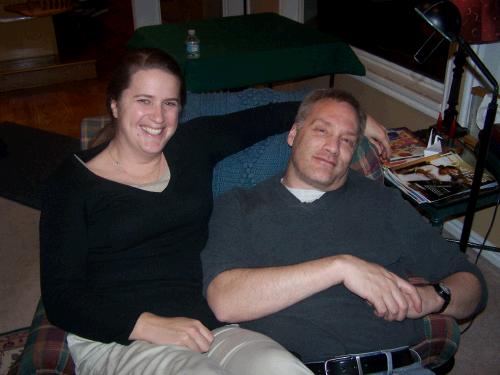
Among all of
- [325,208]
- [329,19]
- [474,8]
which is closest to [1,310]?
[325,208]

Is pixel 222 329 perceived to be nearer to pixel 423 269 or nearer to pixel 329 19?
pixel 423 269

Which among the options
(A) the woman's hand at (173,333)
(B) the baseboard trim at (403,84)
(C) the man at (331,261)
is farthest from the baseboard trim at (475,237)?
(A) the woman's hand at (173,333)

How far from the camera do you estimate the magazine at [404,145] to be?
6.30 feet

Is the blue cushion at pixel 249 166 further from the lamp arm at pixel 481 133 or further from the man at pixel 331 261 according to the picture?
the lamp arm at pixel 481 133

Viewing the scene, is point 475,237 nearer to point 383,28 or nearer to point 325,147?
point 325,147

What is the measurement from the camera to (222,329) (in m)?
1.30

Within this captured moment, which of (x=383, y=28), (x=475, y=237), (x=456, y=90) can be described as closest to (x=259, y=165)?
(x=456, y=90)

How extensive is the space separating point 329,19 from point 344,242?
3.62m

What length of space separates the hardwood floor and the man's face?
2.81 meters

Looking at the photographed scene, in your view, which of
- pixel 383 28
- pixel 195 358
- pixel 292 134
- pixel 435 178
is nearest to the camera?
pixel 195 358

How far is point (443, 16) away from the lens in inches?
54.5

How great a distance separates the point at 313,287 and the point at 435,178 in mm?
832

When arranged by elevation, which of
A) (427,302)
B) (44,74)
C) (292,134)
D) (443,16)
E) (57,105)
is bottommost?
(57,105)

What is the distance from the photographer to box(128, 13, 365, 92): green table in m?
2.88
